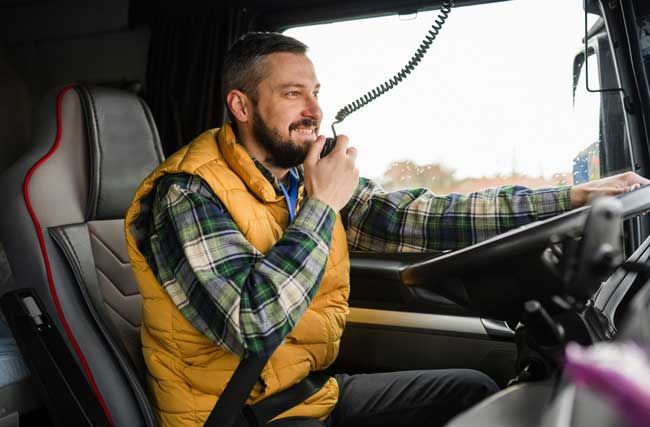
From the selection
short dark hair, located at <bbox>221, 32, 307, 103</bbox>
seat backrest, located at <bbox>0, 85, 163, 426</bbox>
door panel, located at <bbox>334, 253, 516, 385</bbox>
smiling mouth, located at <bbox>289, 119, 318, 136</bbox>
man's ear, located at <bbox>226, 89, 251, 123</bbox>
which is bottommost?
door panel, located at <bbox>334, 253, 516, 385</bbox>

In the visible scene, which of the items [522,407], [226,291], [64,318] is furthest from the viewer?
[64,318]

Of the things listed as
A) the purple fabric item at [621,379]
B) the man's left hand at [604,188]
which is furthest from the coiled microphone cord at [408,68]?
the purple fabric item at [621,379]

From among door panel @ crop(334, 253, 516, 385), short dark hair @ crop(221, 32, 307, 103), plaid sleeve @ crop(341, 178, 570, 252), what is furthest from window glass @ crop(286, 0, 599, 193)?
short dark hair @ crop(221, 32, 307, 103)

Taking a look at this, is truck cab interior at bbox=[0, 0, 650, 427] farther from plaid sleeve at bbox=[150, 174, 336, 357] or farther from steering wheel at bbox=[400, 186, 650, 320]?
plaid sleeve at bbox=[150, 174, 336, 357]

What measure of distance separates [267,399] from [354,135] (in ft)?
3.73

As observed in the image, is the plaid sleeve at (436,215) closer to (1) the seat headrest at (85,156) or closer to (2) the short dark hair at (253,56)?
(2) the short dark hair at (253,56)

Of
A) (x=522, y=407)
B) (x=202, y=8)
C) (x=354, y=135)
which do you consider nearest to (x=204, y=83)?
(x=202, y=8)

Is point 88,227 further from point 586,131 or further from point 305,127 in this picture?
point 586,131

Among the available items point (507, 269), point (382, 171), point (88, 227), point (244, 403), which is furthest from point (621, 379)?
point (382, 171)

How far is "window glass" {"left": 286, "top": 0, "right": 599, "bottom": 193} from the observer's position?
2.01m

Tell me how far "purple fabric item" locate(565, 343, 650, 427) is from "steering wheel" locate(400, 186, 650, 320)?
14.5 inches

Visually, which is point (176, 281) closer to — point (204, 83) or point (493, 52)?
point (493, 52)

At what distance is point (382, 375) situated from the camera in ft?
5.36

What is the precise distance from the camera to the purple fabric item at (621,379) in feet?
1.55
